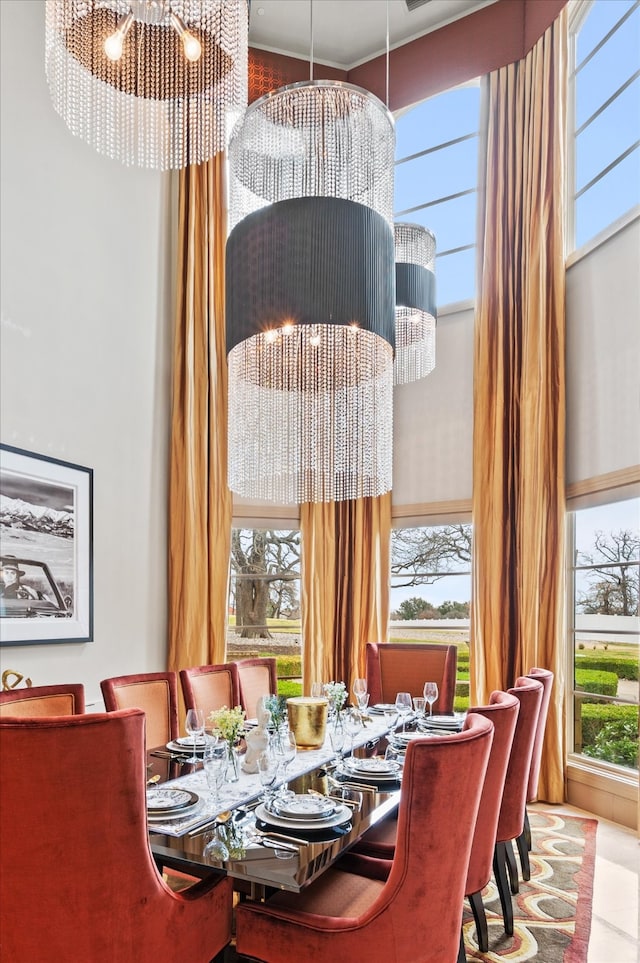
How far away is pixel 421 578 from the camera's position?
591cm

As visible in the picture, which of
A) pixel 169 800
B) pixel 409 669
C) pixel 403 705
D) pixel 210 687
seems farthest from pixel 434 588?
pixel 169 800

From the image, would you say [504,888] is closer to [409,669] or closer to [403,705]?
[403,705]

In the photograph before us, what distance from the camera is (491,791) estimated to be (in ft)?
7.63

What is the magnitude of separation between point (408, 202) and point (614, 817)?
5.00 meters

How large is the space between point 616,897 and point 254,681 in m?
2.07

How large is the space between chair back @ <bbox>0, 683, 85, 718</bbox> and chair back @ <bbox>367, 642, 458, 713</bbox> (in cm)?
220

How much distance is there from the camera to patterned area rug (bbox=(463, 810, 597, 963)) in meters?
2.72

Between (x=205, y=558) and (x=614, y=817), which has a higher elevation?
(x=205, y=558)

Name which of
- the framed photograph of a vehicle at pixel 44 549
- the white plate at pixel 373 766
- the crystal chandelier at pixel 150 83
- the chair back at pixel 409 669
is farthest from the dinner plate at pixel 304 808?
the crystal chandelier at pixel 150 83

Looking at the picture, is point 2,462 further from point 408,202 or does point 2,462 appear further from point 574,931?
point 408,202

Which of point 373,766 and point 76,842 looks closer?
point 76,842

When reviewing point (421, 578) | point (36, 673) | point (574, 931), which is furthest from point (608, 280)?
point (36, 673)

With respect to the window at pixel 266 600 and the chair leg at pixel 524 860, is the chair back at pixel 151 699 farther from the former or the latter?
the window at pixel 266 600

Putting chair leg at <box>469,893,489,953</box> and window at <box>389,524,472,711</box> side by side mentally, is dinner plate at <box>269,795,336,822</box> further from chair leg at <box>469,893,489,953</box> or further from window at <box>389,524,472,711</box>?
window at <box>389,524,472,711</box>
